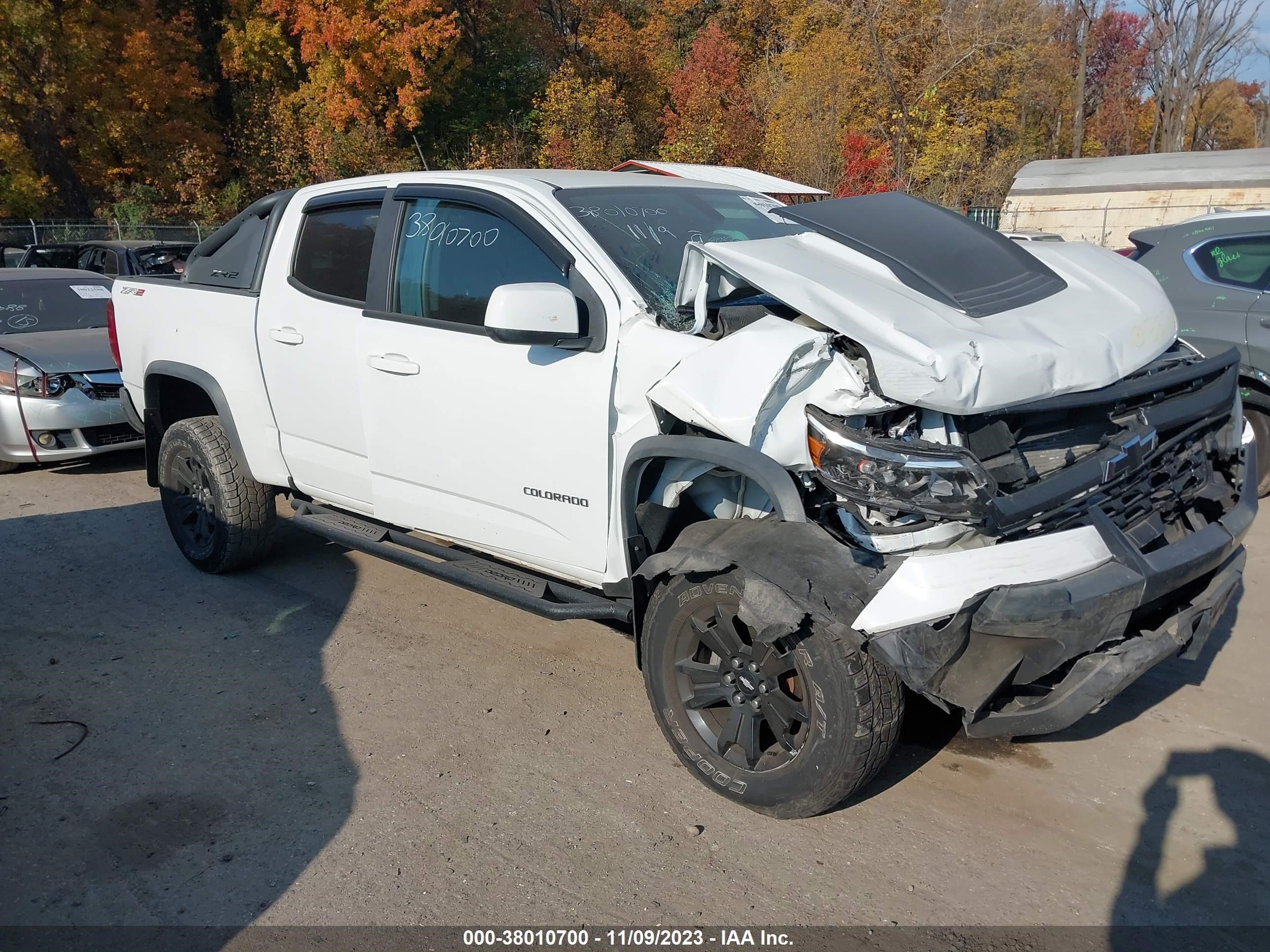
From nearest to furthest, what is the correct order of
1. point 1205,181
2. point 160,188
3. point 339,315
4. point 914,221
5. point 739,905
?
point 739,905, point 914,221, point 339,315, point 1205,181, point 160,188

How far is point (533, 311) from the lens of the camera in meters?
3.33

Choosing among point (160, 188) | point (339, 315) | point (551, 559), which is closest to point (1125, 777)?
point (551, 559)

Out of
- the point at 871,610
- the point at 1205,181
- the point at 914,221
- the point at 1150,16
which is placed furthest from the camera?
the point at 1150,16

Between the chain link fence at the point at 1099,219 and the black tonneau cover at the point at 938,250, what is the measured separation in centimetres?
1955

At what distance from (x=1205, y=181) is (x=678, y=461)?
22358mm

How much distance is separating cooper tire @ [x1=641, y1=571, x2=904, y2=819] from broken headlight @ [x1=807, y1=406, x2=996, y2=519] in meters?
0.44

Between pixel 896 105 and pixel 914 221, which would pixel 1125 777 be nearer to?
pixel 914 221

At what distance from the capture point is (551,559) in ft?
12.7

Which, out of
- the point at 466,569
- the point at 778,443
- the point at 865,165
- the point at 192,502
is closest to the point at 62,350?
the point at 192,502

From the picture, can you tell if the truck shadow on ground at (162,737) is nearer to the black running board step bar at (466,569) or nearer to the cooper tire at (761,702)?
the black running board step bar at (466,569)

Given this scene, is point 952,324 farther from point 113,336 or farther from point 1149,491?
point 113,336

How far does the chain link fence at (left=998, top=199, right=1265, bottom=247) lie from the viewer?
21.6m

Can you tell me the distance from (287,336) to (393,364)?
838mm

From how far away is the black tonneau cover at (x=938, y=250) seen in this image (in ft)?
10.7
